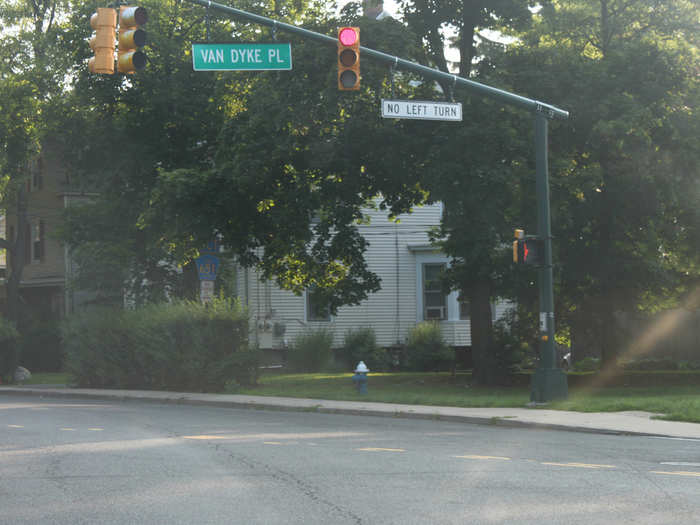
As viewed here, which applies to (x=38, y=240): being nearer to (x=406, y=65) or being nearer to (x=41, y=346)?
(x=41, y=346)

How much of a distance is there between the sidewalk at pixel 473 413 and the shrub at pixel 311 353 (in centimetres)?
1198

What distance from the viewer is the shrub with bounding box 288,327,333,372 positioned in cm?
3634

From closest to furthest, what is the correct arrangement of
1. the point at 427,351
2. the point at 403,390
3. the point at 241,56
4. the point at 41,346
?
the point at 241,56, the point at 403,390, the point at 427,351, the point at 41,346

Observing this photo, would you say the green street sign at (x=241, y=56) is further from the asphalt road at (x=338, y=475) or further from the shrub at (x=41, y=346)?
the shrub at (x=41, y=346)

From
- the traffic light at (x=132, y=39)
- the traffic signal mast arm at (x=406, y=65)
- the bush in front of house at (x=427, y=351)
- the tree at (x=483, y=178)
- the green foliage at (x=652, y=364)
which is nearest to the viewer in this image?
the traffic light at (x=132, y=39)

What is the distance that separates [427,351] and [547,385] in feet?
59.3

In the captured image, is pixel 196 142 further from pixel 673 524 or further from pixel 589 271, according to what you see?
pixel 673 524

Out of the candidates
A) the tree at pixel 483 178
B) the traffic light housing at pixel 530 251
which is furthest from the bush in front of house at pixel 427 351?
the traffic light housing at pixel 530 251

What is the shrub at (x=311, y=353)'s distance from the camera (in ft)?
119

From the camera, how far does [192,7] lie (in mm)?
34062

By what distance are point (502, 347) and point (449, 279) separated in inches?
109

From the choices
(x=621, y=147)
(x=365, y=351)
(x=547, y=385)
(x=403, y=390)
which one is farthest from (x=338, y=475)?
(x=365, y=351)

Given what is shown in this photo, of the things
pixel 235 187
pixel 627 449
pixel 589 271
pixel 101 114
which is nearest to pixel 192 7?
pixel 101 114

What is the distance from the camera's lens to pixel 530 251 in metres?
18.6
